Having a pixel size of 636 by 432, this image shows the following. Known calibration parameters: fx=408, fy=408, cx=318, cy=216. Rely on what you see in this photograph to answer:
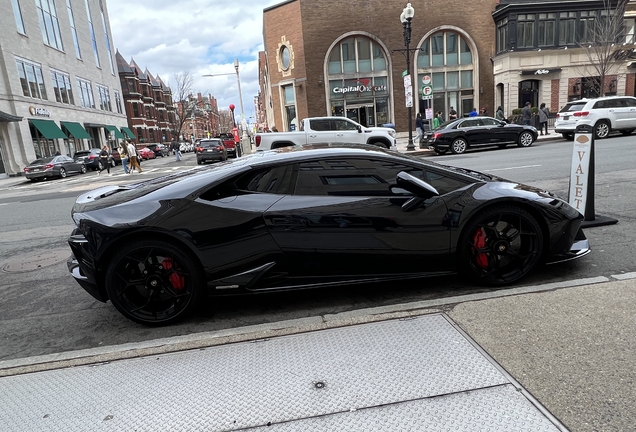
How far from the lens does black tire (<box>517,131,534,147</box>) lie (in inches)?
704

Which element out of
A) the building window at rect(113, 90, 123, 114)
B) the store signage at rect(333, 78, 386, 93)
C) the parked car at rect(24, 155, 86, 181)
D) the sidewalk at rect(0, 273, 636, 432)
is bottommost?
the sidewalk at rect(0, 273, 636, 432)

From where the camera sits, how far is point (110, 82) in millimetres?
46406

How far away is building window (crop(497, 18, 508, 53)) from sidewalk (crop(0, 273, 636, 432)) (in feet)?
Result: 106

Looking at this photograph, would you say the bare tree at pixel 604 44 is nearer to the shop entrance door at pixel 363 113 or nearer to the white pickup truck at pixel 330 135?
the shop entrance door at pixel 363 113

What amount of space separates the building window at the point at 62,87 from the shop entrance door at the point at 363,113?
2439cm

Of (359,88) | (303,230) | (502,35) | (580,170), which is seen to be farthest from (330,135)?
(502,35)

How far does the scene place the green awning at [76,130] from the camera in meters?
34.6

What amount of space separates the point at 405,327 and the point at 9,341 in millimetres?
3221

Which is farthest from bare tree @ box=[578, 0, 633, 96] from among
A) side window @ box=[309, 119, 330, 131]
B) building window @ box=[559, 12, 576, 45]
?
side window @ box=[309, 119, 330, 131]

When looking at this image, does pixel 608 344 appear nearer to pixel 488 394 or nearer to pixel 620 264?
pixel 488 394

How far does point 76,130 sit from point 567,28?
4069 centimetres

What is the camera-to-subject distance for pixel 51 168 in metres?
23.5

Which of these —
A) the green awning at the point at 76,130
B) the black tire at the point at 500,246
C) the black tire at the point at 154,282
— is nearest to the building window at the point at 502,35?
the black tire at the point at 500,246

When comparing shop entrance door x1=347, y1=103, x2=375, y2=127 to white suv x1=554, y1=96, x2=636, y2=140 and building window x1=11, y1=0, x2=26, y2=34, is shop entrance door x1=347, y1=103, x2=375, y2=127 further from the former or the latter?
building window x1=11, y1=0, x2=26, y2=34
